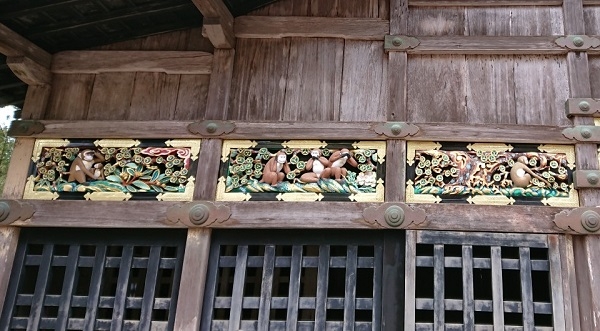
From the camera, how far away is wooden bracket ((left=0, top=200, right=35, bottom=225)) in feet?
17.1

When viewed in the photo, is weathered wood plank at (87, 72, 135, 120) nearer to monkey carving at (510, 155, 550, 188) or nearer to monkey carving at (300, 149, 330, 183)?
monkey carving at (300, 149, 330, 183)

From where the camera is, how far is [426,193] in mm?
4953

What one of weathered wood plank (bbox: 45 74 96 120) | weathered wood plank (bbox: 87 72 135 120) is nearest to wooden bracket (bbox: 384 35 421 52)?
weathered wood plank (bbox: 87 72 135 120)

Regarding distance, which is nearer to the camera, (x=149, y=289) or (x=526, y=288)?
(x=526, y=288)

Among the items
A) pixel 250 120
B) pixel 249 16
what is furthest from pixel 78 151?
pixel 249 16

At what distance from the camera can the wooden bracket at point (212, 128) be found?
529cm

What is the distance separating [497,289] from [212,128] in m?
2.67

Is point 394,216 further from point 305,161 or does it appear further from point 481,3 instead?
point 481,3

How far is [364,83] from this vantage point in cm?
540

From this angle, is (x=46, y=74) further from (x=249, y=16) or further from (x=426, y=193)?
(x=426, y=193)

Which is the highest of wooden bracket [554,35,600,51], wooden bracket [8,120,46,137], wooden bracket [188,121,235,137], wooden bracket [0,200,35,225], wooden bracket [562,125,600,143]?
wooden bracket [554,35,600,51]

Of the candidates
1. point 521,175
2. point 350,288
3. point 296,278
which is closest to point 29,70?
point 296,278

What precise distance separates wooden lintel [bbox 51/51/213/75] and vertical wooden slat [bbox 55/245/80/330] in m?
1.70

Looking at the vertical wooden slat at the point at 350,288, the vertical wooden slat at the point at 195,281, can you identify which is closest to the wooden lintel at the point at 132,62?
the vertical wooden slat at the point at 195,281
